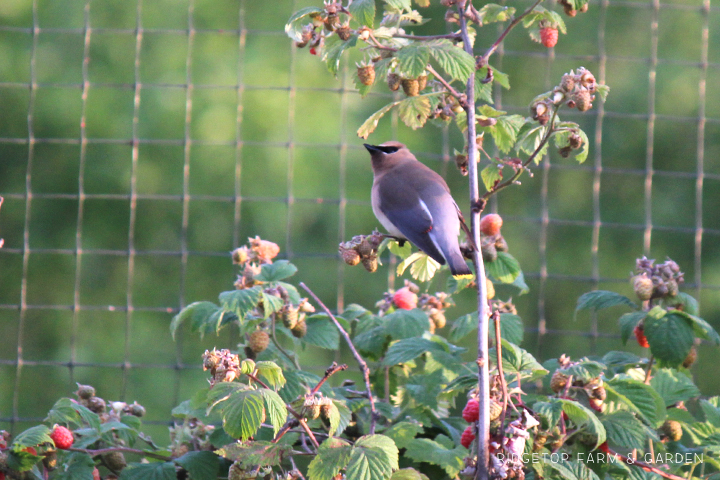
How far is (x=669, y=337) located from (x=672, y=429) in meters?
0.19

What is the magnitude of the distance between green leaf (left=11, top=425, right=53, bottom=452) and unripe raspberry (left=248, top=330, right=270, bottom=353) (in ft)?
1.35

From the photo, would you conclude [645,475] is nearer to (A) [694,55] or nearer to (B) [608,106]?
(B) [608,106]

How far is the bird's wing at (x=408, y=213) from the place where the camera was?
1.58m

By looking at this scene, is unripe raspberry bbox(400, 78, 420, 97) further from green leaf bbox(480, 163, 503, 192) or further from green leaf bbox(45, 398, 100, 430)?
green leaf bbox(45, 398, 100, 430)

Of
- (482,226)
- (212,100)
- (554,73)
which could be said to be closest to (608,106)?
(554,73)

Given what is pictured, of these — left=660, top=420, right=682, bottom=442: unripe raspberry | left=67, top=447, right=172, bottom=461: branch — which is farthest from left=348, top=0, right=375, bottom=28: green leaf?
left=660, top=420, right=682, bottom=442: unripe raspberry

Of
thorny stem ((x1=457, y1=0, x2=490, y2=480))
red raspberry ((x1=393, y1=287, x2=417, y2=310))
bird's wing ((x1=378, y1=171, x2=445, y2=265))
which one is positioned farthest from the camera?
red raspberry ((x1=393, y1=287, x2=417, y2=310))

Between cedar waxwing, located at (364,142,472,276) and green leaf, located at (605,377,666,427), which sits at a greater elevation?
cedar waxwing, located at (364,142,472,276)

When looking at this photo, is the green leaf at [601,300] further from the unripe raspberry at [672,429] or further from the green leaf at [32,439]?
the green leaf at [32,439]

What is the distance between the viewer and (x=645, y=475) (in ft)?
4.92

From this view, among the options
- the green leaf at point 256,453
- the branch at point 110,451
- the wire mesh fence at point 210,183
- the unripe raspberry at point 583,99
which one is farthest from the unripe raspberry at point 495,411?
the wire mesh fence at point 210,183

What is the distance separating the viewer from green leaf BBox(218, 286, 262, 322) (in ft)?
5.20

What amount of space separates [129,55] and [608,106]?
3602 mm

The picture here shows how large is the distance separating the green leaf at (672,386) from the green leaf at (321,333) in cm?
68
